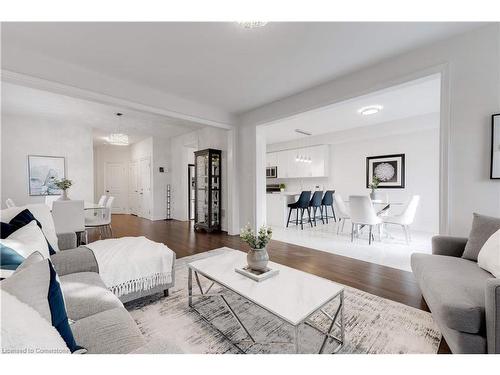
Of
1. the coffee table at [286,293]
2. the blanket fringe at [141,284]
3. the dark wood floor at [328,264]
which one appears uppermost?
the coffee table at [286,293]

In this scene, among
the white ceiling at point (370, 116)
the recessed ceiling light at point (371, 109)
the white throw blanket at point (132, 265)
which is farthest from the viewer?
the recessed ceiling light at point (371, 109)

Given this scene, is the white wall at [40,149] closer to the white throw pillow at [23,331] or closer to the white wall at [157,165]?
the white wall at [157,165]

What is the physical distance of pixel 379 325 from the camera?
1684 mm

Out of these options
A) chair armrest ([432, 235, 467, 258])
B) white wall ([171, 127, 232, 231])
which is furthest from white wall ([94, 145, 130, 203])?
chair armrest ([432, 235, 467, 258])

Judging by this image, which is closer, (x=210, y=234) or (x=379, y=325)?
(x=379, y=325)

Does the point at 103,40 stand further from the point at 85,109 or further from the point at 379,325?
the point at 379,325

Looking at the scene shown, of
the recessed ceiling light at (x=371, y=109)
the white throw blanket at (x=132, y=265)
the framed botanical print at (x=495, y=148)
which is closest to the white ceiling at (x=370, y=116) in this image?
the recessed ceiling light at (x=371, y=109)

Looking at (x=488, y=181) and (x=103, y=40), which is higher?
(x=103, y=40)

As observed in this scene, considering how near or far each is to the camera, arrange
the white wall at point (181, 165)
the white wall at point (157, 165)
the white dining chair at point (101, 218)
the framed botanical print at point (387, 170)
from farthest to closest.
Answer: the white wall at point (157, 165)
the white wall at point (181, 165)
the framed botanical print at point (387, 170)
the white dining chair at point (101, 218)

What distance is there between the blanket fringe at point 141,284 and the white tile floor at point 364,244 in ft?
8.60

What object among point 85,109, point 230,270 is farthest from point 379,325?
point 85,109

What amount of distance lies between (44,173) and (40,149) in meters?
0.55

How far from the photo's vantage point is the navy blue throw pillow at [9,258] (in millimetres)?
1054

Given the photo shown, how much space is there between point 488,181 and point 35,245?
369cm
